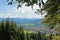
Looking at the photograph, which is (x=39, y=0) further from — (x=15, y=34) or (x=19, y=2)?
(x=15, y=34)

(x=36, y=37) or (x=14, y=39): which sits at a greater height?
(x=14, y=39)

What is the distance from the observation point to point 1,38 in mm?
22734

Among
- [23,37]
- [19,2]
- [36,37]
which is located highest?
[19,2]

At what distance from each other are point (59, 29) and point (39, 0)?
9153 millimetres

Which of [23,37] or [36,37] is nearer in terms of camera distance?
[23,37]

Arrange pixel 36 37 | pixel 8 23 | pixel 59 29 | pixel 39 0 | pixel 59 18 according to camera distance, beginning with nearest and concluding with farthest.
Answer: pixel 39 0
pixel 59 18
pixel 59 29
pixel 8 23
pixel 36 37

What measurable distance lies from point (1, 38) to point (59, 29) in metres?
9.90

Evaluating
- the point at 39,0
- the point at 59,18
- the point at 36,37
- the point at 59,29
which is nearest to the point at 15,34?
the point at 59,29

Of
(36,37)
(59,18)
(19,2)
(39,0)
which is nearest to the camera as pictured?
(39,0)

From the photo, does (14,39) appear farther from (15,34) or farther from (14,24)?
(14,24)

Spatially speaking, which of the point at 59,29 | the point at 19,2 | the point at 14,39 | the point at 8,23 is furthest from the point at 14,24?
the point at 19,2

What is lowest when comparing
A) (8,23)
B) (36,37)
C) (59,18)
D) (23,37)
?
(36,37)

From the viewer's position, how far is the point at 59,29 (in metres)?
14.4

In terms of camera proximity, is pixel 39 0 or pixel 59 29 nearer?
pixel 39 0
